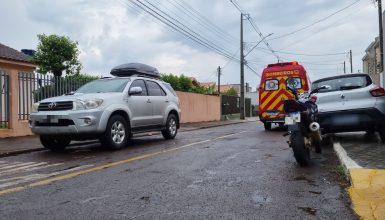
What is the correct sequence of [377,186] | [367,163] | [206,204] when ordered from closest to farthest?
[206,204] → [377,186] → [367,163]

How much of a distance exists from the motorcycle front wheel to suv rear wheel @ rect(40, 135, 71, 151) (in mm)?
4973

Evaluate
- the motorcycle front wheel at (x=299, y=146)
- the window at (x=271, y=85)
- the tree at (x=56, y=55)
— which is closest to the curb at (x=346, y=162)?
the motorcycle front wheel at (x=299, y=146)

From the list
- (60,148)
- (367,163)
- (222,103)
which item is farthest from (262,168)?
(222,103)

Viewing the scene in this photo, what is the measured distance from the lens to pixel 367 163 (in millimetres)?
6059

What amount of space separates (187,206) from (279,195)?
1097mm

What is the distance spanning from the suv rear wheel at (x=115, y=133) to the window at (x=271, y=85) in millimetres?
7670

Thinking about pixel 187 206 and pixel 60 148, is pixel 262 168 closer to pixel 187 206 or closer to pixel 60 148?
pixel 187 206

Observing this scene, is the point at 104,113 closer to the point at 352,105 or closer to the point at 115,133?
the point at 115,133

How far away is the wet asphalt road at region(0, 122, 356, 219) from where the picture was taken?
4008 mm

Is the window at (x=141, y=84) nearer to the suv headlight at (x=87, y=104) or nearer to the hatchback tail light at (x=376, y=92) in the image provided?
the suv headlight at (x=87, y=104)

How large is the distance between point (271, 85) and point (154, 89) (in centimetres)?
616

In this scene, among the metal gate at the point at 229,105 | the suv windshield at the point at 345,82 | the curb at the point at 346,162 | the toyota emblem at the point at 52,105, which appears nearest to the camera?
the curb at the point at 346,162

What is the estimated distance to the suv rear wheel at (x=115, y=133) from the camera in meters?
8.85

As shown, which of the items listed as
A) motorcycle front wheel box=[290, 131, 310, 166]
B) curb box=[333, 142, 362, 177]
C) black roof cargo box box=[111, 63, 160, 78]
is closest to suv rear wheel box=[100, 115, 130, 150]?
motorcycle front wheel box=[290, 131, 310, 166]
